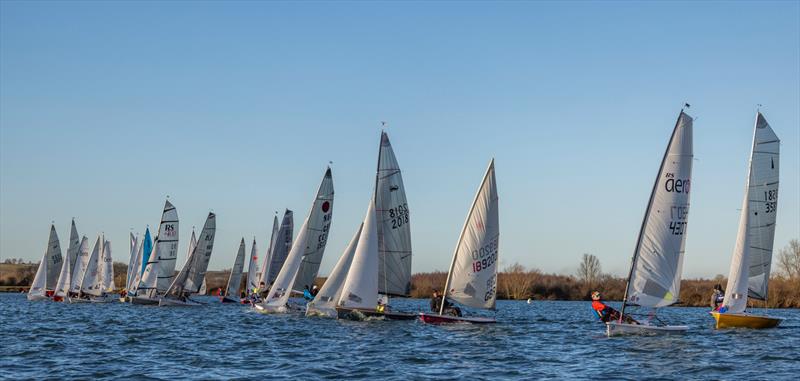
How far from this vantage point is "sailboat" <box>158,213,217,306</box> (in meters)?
59.4

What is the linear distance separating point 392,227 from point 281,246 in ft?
60.4

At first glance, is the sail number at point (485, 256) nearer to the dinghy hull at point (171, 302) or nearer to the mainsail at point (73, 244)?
the dinghy hull at point (171, 302)

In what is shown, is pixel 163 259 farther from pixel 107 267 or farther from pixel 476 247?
Result: pixel 476 247

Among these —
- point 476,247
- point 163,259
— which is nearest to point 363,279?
point 476,247

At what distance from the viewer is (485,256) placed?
37.6 m

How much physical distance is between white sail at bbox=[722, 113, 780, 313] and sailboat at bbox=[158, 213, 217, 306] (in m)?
36.0

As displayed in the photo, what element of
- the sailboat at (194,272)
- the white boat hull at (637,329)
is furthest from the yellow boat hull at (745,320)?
the sailboat at (194,272)

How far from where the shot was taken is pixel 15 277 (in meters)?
125

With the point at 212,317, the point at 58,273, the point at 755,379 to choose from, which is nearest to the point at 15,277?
the point at 58,273

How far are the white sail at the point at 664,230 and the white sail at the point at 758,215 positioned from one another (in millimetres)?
5773

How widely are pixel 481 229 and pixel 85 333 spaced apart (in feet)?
54.7

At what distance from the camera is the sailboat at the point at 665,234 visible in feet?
106

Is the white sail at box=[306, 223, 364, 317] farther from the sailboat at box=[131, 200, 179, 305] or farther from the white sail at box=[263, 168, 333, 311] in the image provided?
the sailboat at box=[131, 200, 179, 305]

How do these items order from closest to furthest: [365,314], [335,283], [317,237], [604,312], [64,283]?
[604,312] → [365,314] → [335,283] → [317,237] → [64,283]
